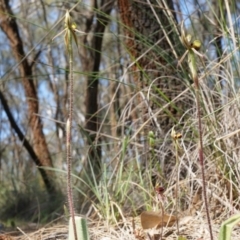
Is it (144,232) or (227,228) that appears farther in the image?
(144,232)

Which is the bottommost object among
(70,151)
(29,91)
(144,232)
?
(144,232)

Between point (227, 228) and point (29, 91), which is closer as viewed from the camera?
→ point (227, 228)

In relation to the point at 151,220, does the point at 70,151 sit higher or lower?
higher

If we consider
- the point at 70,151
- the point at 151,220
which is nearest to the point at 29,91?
the point at 151,220

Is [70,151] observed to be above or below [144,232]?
above

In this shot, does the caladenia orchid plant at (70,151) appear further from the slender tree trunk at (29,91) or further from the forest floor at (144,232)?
the slender tree trunk at (29,91)

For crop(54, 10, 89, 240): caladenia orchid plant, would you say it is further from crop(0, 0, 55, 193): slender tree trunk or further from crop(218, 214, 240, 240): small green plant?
crop(0, 0, 55, 193): slender tree trunk

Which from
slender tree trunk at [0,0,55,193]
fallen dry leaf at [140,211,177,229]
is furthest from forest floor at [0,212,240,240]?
slender tree trunk at [0,0,55,193]

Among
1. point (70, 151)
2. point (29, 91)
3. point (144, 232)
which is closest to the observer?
point (70, 151)

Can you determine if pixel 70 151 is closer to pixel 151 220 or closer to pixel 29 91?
pixel 151 220

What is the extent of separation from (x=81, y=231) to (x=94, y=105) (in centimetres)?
510

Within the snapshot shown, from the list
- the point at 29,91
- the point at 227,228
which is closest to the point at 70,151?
the point at 227,228

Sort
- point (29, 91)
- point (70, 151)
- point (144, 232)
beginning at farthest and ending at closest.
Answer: point (29, 91)
point (144, 232)
point (70, 151)

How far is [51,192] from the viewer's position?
4633mm
